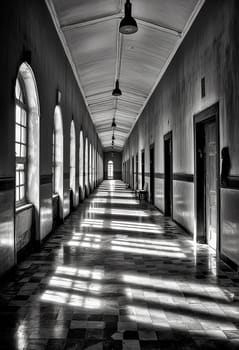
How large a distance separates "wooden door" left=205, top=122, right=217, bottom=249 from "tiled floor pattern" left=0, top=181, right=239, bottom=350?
32 cm

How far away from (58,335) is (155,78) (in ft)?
29.0

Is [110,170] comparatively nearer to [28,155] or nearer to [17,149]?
[28,155]

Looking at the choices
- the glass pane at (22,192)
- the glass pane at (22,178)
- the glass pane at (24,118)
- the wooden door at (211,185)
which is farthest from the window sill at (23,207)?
the wooden door at (211,185)

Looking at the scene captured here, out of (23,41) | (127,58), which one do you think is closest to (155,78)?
(127,58)

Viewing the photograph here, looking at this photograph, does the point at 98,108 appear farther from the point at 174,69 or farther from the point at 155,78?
the point at 174,69

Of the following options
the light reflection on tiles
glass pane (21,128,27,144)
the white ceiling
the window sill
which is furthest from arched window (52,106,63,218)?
the window sill

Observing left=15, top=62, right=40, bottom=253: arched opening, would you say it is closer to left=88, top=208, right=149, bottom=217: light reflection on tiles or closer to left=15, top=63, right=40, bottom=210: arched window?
left=15, top=63, right=40, bottom=210: arched window

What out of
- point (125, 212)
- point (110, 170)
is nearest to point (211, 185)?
point (125, 212)

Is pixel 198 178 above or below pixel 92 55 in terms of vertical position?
below

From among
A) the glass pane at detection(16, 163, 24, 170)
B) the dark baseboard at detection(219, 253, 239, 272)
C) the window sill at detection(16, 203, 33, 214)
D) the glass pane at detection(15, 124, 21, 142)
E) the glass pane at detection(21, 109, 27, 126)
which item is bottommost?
the dark baseboard at detection(219, 253, 239, 272)

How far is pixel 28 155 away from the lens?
18.0 feet

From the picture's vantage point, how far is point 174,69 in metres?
7.94

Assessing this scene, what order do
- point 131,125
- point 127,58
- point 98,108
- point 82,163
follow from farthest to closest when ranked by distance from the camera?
point 131,125 → point 98,108 → point 82,163 → point 127,58

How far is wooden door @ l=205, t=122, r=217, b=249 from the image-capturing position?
5453 millimetres
